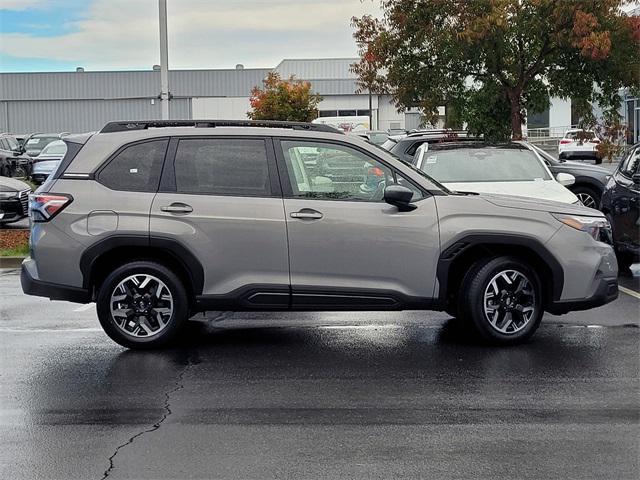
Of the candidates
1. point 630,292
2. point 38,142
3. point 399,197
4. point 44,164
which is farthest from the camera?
point 38,142

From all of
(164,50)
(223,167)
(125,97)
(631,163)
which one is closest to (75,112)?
(125,97)

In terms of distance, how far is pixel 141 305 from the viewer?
7.77m

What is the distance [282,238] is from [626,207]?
18.8 feet

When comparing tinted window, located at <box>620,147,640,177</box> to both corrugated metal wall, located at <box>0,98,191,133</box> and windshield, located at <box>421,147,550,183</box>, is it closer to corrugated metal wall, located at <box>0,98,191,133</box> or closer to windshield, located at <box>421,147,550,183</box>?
windshield, located at <box>421,147,550,183</box>

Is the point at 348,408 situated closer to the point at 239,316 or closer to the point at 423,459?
the point at 423,459

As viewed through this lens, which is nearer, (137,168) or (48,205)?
(48,205)

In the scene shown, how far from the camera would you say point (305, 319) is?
9305mm

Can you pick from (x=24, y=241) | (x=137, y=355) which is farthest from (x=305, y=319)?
(x=24, y=241)

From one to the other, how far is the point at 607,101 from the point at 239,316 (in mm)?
9131

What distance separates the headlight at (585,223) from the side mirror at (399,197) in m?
1.28

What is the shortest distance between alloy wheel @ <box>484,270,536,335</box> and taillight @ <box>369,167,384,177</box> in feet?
4.18

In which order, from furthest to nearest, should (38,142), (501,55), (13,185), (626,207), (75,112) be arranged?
(75,112), (38,142), (13,185), (501,55), (626,207)

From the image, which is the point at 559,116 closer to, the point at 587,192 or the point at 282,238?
the point at 587,192

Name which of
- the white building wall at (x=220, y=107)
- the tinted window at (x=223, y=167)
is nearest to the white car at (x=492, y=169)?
the tinted window at (x=223, y=167)
